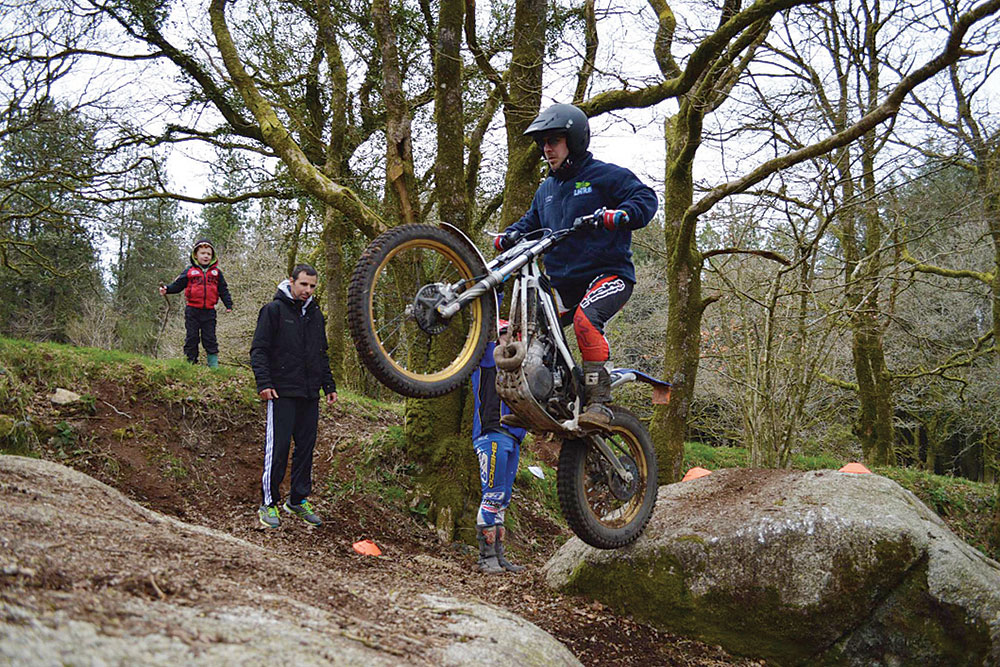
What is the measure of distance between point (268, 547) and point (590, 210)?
357 centimetres

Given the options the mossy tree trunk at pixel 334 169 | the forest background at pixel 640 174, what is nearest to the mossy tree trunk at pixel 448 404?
the forest background at pixel 640 174

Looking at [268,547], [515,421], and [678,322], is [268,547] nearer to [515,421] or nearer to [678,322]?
[515,421]

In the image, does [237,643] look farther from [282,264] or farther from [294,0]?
[282,264]

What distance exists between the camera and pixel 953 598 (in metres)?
4.66

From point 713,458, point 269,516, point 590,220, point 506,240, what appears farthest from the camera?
point 713,458

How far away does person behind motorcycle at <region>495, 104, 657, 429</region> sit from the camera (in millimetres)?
4641

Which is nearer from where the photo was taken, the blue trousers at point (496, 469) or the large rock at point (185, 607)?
the large rock at point (185, 607)

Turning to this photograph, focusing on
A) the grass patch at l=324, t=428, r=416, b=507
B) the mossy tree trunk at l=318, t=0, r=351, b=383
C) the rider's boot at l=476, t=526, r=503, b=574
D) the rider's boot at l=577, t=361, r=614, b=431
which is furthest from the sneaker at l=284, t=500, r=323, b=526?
the mossy tree trunk at l=318, t=0, r=351, b=383

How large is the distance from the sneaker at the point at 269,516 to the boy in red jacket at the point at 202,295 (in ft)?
11.6

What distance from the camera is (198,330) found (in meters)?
9.34

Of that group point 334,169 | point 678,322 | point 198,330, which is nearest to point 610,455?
point 678,322

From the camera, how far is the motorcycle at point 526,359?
3.96m

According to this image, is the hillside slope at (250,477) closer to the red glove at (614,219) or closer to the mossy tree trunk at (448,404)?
the mossy tree trunk at (448,404)

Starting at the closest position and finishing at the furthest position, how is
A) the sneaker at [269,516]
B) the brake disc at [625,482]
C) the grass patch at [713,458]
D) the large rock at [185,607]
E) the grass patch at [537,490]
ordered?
the large rock at [185,607], the brake disc at [625,482], the sneaker at [269,516], the grass patch at [537,490], the grass patch at [713,458]
